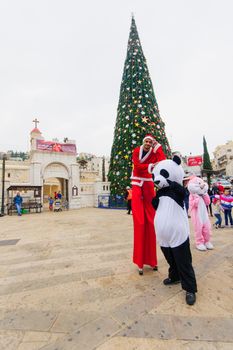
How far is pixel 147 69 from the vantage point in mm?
14945

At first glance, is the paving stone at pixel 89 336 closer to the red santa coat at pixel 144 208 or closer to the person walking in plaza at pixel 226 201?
the red santa coat at pixel 144 208

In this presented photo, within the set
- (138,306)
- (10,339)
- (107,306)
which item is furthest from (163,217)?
(10,339)

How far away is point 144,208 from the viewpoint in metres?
2.94

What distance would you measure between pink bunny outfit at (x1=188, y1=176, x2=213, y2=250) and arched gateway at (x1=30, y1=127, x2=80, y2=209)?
12.0m

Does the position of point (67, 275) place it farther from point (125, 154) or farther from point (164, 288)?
point (125, 154)

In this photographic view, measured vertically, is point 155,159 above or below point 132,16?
below

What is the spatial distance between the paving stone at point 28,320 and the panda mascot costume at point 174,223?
1.50 m

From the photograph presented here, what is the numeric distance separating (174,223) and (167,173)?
643 mm

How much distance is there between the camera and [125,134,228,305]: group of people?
2176 mm

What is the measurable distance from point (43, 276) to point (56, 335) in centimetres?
137

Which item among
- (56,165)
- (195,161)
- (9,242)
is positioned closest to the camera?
(9,242)

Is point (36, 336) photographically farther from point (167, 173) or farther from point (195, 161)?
point (195, 161)

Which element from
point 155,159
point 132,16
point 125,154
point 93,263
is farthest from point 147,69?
point 93,263

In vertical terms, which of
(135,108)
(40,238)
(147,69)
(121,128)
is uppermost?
(147,69)
